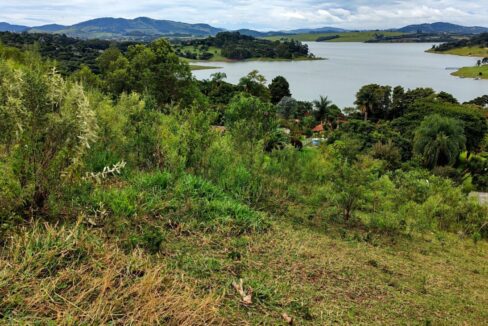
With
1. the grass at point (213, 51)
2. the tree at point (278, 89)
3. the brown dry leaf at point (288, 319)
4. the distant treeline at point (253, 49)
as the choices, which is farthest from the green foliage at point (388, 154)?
the distant treeline at point (253, 49)

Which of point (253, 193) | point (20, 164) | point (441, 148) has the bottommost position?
point (441, 148)

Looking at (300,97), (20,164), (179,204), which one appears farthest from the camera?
(300,97)

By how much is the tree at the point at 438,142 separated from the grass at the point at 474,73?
5863 centimetres

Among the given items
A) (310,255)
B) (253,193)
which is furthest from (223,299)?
(253,193)

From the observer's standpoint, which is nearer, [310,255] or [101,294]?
[101,294]

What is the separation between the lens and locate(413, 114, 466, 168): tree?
94.8 ft

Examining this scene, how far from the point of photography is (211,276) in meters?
3.40

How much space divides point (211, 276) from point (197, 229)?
96 centimetres

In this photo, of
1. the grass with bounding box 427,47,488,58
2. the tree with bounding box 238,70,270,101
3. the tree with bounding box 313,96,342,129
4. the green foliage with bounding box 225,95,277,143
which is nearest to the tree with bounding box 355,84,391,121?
the tree with bounding box 313,96,342,129

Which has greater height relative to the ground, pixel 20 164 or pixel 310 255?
pixel 20 164

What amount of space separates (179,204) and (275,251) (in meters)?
1.29

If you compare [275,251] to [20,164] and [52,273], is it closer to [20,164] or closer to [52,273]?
[52,273]

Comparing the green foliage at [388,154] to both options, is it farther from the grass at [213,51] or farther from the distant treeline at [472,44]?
the distant treeline at [472,44]

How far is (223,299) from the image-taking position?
3.07m
